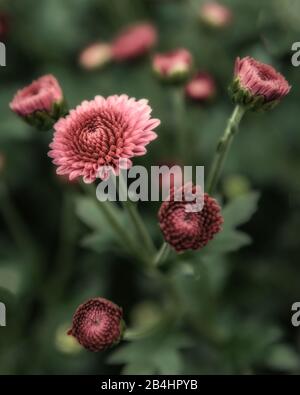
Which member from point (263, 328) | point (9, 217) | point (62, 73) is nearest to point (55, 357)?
point (9, 217)

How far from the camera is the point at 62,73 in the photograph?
2678 mm

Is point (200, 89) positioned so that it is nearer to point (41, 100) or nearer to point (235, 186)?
point (235, 186)

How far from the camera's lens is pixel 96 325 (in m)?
1.38

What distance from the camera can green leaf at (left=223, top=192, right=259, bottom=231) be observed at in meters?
1.68

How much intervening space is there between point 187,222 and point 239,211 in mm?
377

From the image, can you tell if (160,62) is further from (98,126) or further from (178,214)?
(178,214)

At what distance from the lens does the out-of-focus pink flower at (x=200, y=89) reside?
2160mm

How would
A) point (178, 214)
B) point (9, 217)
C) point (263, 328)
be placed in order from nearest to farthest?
point (178, 214), point (263, 328), point (9, 217)

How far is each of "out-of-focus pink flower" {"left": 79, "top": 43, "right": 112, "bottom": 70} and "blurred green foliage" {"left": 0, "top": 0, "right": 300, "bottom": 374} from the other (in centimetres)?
9

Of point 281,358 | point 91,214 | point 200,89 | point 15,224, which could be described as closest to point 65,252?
point 15,224

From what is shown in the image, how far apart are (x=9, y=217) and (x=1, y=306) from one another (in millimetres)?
549

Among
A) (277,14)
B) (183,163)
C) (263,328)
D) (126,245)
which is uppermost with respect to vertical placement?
(277,14)

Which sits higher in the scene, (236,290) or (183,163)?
(183,163)

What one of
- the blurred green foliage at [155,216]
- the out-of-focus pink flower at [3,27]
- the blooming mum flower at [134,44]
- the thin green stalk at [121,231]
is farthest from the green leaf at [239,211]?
the out-of-focus pink flower at [3,27]
